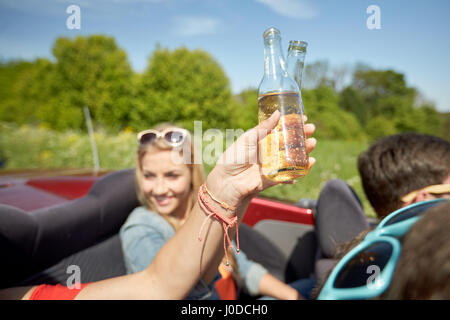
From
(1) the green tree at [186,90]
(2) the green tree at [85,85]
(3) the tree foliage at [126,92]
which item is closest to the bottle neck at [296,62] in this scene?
(3) the tree foliage at [126,92]

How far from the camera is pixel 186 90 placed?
20.6 m

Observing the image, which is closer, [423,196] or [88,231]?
[423,196]

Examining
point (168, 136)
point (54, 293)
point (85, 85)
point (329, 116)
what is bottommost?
point (54, 293)

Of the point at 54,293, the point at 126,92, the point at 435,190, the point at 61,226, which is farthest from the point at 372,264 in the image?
the point at 126,92

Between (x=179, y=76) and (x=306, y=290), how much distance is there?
66.5 ft

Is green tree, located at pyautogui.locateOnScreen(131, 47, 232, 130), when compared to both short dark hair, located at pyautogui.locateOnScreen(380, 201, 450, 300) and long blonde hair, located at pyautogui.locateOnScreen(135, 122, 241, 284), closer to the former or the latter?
long blonde hair, located at pyautogui.locateOnScreen(135, 122, 241, 284)

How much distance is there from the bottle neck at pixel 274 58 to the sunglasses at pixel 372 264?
27.9 inches

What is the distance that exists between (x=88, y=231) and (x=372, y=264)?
1781mm

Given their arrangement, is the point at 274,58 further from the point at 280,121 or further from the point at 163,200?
the point at 163,200

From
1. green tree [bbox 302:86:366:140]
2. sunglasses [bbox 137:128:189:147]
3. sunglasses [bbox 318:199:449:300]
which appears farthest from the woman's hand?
green tree [bbox 302:86:366:140]

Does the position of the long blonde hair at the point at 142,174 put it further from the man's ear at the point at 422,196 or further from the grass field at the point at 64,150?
the grass field at the point at 64,150
